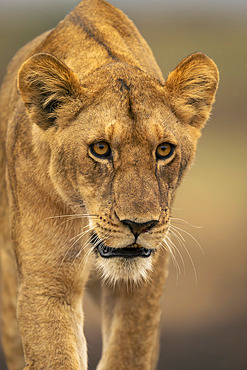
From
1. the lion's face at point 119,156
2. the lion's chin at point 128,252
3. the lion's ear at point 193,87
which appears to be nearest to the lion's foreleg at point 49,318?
the lion's face at point 119,156

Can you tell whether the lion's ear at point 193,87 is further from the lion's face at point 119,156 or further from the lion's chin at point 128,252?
the lion's chin at point 128,252

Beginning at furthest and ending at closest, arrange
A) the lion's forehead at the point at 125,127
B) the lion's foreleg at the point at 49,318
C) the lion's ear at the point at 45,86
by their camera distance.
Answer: the lion's foreleg at the point at 49,318 → the lion's ear at the point at 45,86 → the lion's forehead at the point at 125,127

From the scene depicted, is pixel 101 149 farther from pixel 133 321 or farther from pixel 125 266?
pixel 133 321

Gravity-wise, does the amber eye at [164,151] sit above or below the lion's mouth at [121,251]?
above

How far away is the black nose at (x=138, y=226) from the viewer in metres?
3.69

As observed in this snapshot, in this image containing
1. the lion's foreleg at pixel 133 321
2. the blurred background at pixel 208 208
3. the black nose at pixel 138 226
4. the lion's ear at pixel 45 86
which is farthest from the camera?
the blurred background at pixel 208 208

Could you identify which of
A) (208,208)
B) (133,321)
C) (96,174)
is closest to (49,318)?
(133,321)

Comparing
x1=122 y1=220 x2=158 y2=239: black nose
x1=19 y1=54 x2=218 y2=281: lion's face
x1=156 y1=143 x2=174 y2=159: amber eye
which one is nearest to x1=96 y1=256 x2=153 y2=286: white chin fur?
x1=19 y1=54 x2=218 y2=281: lion's face

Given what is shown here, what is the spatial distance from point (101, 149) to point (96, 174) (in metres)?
0.13

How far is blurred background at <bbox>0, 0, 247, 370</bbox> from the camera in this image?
25.8 feet

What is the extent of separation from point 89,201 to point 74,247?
42 centimetres

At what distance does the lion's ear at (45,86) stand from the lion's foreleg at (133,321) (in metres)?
1.11

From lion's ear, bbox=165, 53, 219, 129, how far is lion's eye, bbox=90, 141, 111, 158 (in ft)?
1.63

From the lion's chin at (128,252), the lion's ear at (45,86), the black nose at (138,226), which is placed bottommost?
the lion's chin at (128,252)
